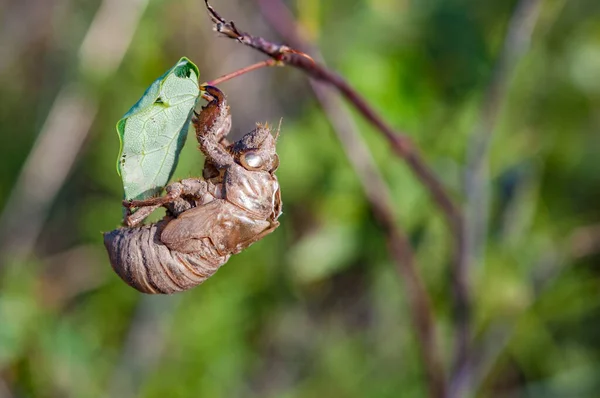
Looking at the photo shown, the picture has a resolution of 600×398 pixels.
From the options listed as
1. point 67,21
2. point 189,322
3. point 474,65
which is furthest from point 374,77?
point 67,21

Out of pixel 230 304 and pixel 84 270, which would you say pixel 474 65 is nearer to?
pixel 230 304

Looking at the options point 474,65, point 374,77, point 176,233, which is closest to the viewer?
point 176,233

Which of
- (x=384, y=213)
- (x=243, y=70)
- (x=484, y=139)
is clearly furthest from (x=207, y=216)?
(x=484, y=139)

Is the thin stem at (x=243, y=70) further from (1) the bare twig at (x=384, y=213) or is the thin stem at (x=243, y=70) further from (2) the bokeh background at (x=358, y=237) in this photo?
(2) the bokeh background at (x=358, y=237)

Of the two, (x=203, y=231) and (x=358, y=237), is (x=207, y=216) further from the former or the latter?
(x=358, y=237)

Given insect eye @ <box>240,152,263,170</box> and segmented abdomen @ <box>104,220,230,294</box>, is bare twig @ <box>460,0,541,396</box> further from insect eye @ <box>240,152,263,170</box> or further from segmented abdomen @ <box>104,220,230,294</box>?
segmented abdomen @ <box>104,220,230,294</box>
